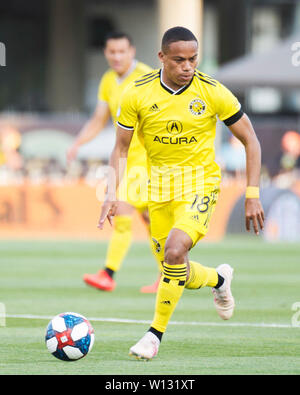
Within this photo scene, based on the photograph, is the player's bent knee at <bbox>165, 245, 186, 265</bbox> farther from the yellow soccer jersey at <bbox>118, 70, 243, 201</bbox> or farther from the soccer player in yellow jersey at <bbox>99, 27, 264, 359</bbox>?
the yellow soccer jersey at <bbox>118, 70, 243, 201</bbox>

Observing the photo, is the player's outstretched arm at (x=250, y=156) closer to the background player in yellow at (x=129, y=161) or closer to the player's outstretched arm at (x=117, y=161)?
the player's outstretched arm at (x=117, y=161)

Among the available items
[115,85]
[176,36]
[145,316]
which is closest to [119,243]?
[115,85]

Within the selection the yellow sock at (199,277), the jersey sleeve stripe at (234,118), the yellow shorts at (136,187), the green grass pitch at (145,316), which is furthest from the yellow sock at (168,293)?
the yellow shorts at (136,187)

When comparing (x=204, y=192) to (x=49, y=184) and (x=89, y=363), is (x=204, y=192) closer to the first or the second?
(x=89, y=363)

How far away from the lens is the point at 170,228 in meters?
7.21

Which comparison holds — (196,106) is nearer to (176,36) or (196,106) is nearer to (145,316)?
(176,36)

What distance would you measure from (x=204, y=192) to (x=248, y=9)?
2970 cm

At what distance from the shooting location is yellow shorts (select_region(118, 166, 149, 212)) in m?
10.1

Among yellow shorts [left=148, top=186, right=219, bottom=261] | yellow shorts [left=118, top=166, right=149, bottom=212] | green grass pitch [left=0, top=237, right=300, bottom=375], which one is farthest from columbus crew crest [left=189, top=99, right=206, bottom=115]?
yellow shorts [left=118, top=166, right=149, bottom=212]

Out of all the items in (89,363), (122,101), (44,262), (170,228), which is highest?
(122,101)

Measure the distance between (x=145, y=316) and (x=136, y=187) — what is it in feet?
6.31

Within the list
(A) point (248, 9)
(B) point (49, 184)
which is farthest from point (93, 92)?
(B) point (49, 184)

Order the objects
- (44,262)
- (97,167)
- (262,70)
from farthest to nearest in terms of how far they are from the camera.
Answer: (97,167)
(262,70)
(44,262)

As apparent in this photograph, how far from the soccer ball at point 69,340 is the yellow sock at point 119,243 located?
3.94 m
